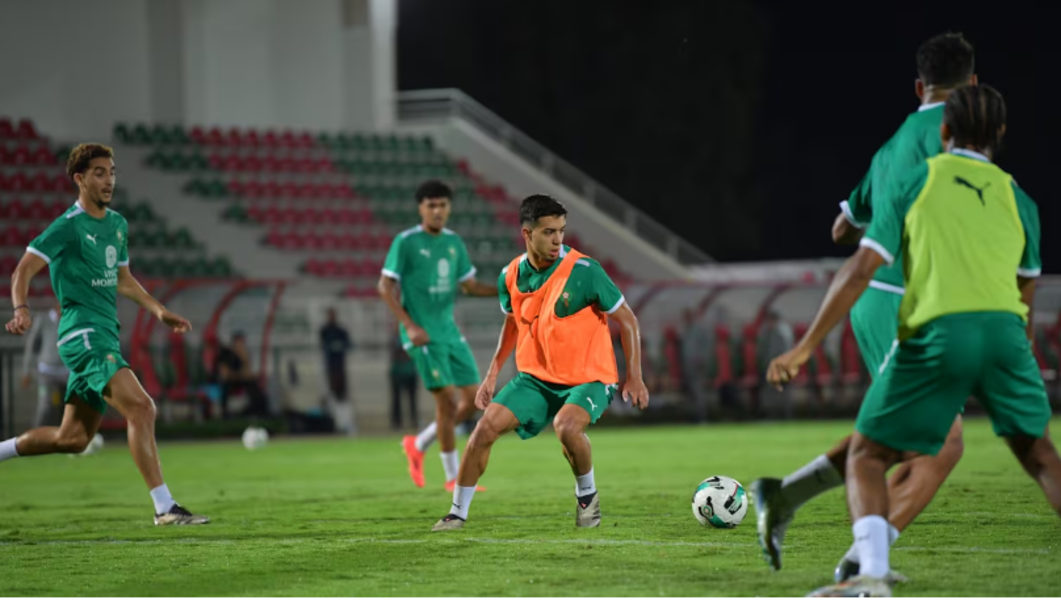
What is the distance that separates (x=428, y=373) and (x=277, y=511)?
1.86 m

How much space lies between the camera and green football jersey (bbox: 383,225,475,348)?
11242 millimetres

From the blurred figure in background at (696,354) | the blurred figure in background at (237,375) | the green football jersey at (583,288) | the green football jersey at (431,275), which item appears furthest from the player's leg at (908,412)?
the blurred figure in background at (696,354)

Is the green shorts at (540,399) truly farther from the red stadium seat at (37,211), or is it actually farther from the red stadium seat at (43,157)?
the red stadium seat at (43,157)

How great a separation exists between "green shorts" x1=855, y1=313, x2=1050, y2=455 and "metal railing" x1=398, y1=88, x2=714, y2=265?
27.0 m

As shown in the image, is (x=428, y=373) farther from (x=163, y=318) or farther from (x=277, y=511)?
(x=163, y=318)

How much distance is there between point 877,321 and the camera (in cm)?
622

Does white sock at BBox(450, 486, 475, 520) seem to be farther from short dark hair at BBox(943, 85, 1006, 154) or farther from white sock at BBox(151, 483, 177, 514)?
short dark hair at BBox(943, 85, 1006, 154)

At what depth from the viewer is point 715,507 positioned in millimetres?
7871

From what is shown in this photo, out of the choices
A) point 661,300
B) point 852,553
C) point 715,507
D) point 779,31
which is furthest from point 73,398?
point 779,31

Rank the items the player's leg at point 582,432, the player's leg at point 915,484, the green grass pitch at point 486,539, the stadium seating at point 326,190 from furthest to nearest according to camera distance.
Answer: the stadium seating at point 326,190 → the player's leg at point 582,432 → the green grass pitch at point 486,539 → the player's leg at point 915,484

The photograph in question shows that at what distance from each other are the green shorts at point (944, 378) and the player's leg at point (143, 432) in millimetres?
5008

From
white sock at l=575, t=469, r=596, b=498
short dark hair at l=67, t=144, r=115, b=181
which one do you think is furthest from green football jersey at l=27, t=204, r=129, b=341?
white sock at l=575, t=469, r=596, b=498

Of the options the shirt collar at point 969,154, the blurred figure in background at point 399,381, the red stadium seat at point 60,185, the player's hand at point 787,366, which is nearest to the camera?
the player's hand at point 787,366

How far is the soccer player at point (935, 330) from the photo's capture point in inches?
199
